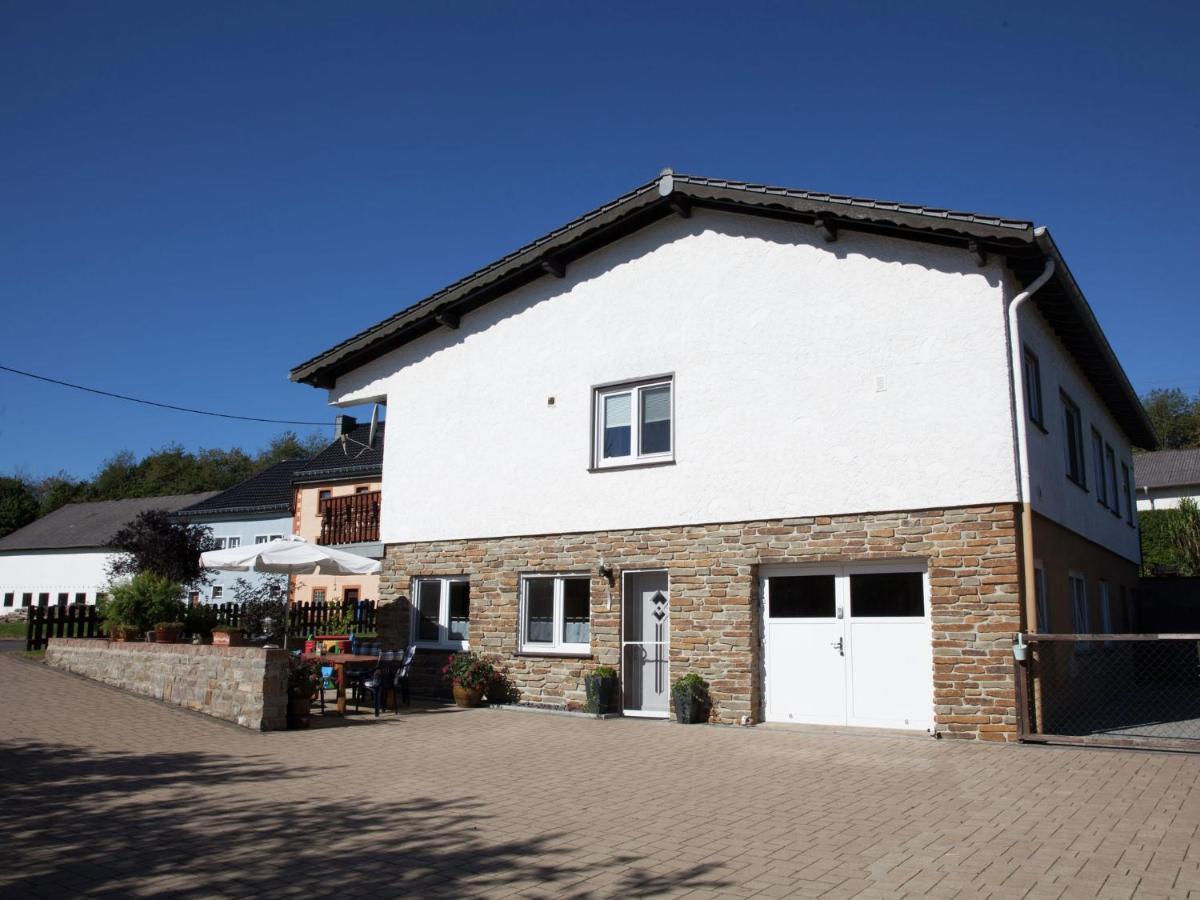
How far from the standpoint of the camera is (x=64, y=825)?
688cm

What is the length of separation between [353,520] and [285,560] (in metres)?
6.15

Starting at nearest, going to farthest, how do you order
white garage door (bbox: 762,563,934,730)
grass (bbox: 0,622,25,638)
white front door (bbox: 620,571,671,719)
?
white garage door (bbox: 762,563,934,730) → white front door (bbox: 620,571,671,719) → grass (bbox: 0,622,25,638)

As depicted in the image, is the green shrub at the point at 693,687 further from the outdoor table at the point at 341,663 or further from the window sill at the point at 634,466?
the outdoor table at the point at 341,663

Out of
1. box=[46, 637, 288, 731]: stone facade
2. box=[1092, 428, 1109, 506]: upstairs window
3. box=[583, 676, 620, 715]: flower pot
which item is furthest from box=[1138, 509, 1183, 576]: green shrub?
box=[46, 637, 288, 731]: stone facade

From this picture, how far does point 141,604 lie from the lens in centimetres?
1521

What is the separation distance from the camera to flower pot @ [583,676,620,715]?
537 inches

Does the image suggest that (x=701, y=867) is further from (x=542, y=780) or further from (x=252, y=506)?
(x=252, y=506)

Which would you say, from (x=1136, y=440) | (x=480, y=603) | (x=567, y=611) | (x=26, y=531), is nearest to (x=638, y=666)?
(x=567, y=611)

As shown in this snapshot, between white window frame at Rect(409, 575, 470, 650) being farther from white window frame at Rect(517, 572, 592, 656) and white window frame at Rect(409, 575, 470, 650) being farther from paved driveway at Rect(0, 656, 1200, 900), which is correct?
paved driveway at Rect(0, 656, 1200, 900)

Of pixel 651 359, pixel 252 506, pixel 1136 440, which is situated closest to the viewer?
pixel 651 359

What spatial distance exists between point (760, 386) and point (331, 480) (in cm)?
2334

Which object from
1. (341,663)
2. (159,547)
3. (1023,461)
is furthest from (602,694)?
(159,547)

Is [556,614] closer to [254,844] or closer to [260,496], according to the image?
[254,844]

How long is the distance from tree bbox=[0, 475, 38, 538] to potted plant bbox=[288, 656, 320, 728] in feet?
210
